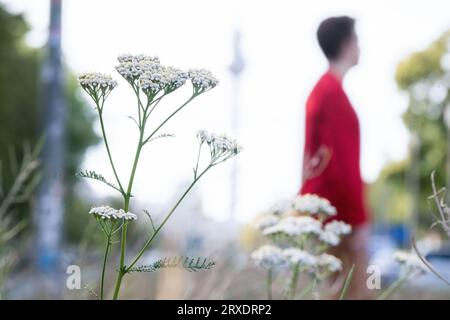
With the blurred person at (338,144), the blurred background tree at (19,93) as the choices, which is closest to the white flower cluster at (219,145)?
the blurred person at (338,144)

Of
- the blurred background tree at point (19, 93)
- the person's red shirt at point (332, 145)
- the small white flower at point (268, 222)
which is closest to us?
the small white flower at point (268, 222)

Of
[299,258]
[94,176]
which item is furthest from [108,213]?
[299,258]

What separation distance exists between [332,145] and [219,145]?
1842 mm

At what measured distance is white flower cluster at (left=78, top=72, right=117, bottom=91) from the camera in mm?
1709

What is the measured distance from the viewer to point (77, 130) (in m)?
26.1

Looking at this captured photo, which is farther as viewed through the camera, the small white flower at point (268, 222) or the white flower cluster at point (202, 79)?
the small white flower at point (268, 222)

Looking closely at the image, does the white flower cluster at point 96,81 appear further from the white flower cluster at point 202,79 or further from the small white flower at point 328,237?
the small white flower at point 328,237

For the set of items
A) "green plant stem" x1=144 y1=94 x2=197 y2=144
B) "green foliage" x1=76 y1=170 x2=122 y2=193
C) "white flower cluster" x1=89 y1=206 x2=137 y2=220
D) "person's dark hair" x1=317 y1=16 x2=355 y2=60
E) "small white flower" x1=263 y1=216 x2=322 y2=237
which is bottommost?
"small white flower" x1=263 y1=216 x2=322 y2=237

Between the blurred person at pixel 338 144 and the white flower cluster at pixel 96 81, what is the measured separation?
1.84 metres

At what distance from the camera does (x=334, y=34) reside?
3635mm

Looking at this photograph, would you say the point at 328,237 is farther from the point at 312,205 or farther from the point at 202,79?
the point at 202,79

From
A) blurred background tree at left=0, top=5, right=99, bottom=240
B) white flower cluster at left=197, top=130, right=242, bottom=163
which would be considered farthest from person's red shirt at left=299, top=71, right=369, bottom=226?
blurred background tree at left=0, top=5, right=99, bottom=240

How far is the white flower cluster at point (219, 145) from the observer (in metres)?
1.77

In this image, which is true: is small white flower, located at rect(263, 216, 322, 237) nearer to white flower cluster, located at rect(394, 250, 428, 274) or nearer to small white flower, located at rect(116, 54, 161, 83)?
white flower cluster, located at rect(394, 250, 428, 274)
